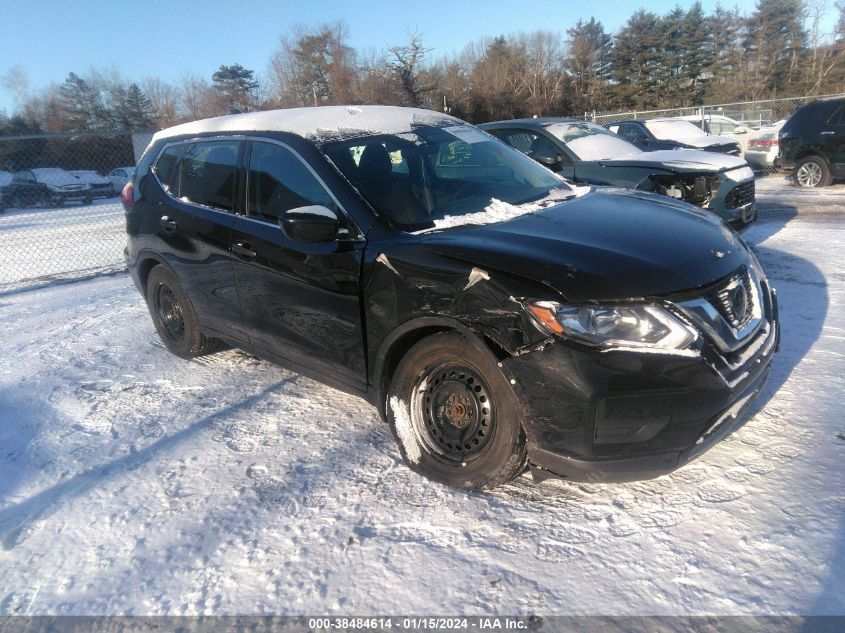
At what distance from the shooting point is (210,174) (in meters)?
4.25

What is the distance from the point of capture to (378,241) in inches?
122

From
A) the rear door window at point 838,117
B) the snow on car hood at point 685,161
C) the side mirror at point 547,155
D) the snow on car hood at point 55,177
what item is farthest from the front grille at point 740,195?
the snow on car hood at point 55,177

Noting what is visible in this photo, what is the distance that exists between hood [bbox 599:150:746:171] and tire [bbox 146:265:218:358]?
4.94 metres

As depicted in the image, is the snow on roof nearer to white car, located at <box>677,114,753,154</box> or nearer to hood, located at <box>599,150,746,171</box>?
hood, located at <box>599,150,746,171</box>

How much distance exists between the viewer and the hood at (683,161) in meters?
6.71

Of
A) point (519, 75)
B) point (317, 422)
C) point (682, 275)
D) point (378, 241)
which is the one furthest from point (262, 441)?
point (519, 75)

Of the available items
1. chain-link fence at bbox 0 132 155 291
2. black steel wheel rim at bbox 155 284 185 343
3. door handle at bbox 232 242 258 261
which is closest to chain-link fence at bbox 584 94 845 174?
black steel wheel rim at bbox 155 284 185 343

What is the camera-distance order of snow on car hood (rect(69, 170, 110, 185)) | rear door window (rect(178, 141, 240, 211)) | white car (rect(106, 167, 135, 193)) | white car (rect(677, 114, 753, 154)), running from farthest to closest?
white car (rect(106, 167, 135, 193)), snow on car hood (rect(69, 170, 110, 185)), white car (rect(677, 114, 753, 154)), rear door window (rect(178, 141, 240, 211))

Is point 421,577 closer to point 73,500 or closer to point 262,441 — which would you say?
point 262,441

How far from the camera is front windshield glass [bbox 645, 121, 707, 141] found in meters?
12.4

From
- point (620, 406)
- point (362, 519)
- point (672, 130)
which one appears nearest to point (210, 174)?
point (362, 519)

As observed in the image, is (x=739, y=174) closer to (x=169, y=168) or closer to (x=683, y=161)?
(x=683, y=161)

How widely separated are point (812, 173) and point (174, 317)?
12.2 meters

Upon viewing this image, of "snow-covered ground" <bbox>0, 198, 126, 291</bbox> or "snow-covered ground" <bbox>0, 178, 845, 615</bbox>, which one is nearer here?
"snow-covered ground" <bbox>0, 178, 845, 615</bbox>
